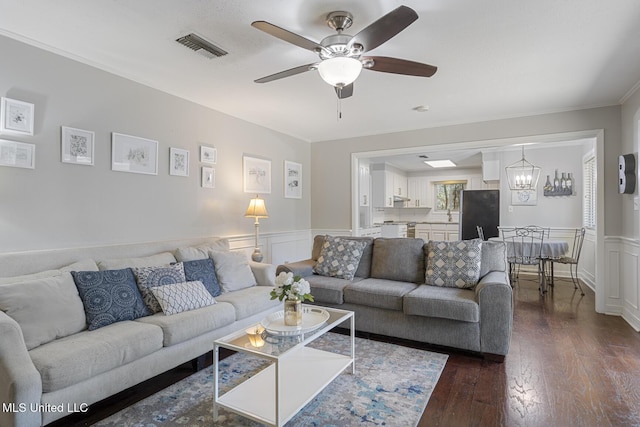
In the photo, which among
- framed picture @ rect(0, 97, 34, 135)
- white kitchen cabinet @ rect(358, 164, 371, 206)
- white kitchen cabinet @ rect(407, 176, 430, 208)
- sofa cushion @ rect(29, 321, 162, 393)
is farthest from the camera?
white kitchen cabinet @ rect(407, 176, 430, 208)

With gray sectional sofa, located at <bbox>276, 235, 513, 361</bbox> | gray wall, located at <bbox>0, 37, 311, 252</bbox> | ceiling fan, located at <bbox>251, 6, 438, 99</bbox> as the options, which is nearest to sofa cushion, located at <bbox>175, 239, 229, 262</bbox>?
gray wall, located at <bbox>0, 37, 311, 252</bbox>

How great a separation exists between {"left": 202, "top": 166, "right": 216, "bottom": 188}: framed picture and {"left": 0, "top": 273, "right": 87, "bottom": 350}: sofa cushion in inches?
77.9

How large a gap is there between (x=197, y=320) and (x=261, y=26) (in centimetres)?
200

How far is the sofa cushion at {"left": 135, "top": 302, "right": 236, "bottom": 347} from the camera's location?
2354mm

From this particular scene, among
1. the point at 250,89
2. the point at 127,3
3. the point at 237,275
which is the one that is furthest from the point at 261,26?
the point at 237,275

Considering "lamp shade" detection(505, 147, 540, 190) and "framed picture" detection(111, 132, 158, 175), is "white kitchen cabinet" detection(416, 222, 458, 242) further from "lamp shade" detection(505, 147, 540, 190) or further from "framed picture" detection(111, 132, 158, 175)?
"framed picture" detection(111, 132, 158, 175)

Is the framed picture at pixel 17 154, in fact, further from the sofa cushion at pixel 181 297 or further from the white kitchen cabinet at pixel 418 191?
the white kitchen cabinet at pixel 418 191

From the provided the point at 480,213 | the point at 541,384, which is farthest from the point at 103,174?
the point at 480,213

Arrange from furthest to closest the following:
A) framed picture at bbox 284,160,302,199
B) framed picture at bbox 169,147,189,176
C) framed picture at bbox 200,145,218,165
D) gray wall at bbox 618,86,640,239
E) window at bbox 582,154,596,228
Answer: window at bbox 582,154,596,228 → framed picture at bbox 284,160,302,199 → framed picture at bbox 200,145,218,165 → framed picture at bbox 169,147,189,176 → gray wall at bbox 618,86,640,239

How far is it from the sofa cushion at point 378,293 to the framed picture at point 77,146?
2.59 meters

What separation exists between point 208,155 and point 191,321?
87.5 inches

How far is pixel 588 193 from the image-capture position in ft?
19.5

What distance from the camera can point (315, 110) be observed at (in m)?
4.35

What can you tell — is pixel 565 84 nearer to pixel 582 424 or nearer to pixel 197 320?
pixel 582 424
